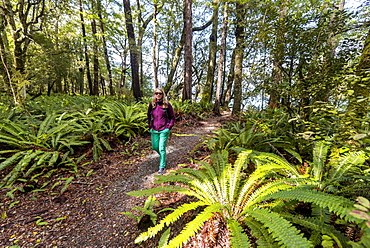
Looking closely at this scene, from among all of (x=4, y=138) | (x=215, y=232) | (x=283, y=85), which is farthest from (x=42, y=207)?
(x=283, y=85)

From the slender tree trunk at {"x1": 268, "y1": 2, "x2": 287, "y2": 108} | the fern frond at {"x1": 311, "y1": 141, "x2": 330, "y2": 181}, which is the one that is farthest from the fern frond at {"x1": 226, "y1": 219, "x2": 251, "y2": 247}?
the slender tree trunk at {"x1": 268, "y1": 2, "x2": 287, "y2": 108}

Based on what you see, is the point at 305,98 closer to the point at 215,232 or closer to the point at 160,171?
the point at 215,232

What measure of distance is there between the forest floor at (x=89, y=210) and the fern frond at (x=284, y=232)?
0.50 m

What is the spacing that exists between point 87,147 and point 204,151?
3108 millimetres

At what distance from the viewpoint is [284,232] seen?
107cm

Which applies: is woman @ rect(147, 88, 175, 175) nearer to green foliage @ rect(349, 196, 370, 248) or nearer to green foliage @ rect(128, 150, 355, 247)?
green foliage @ rect(128, 150, 355, 247)

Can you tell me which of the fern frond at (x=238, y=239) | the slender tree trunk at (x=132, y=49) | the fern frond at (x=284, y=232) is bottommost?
the fern frond at (x=238, y=239)

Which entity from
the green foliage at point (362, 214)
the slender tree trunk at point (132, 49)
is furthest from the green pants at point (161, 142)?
the slender tree trunk at point (132, 49)

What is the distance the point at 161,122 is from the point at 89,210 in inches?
77.1

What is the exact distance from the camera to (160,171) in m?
3.32

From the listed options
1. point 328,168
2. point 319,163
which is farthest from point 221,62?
point 328,168

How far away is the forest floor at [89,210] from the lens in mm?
1981

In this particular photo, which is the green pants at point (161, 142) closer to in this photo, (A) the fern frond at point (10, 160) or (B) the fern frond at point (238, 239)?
(B) the fern frond at point (238, 239)

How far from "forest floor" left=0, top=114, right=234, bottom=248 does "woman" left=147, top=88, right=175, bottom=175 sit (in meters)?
0.54
